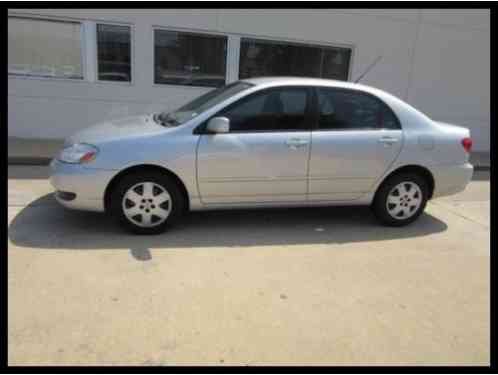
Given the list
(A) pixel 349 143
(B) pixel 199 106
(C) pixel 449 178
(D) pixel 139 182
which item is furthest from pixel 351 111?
(D) pixel 139 182

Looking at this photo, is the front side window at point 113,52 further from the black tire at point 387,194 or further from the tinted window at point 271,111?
the black tire at point 387,194

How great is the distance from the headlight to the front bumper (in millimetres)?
50

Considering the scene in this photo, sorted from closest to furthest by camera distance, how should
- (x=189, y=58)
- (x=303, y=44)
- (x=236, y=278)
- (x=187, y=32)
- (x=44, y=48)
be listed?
1. (x=236, y=278)
2. (x=44, y=48)
3. (x=187, y=32)
4. (x=189, y=58)
5. (x=303, y=44)

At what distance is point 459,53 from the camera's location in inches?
369

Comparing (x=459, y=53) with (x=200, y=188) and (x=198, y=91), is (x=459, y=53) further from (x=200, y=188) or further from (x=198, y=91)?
(x=200, y=188)

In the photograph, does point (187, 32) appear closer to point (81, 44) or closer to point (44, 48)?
point (81, 44)

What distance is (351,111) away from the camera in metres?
4.41

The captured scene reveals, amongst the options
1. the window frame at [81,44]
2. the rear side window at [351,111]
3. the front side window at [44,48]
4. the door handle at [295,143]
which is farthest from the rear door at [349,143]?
the front side window at [44,48]

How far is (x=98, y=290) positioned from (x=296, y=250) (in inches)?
73.1

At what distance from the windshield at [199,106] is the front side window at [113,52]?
148 inches

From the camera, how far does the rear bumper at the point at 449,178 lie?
4.65 m

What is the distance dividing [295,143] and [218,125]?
834 millimetres

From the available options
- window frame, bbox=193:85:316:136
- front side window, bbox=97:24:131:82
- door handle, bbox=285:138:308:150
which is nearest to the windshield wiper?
window frame, bbox=193:85:316:136
